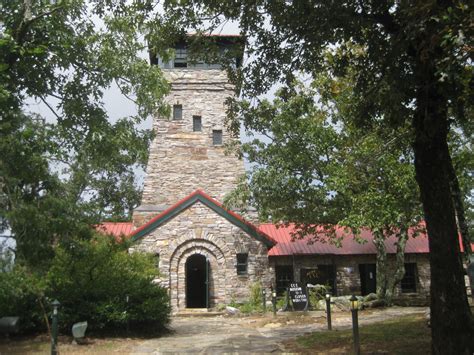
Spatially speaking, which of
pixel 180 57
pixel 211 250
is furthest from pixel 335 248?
pixel 180 57

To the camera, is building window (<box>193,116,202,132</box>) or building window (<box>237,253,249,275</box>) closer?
building window (<box>237,253,249,275</box>)

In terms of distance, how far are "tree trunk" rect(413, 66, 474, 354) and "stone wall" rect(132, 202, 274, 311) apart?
45.9 ft

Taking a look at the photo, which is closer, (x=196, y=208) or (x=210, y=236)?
(x=210, y=236)

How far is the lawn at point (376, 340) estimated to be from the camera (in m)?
9.34

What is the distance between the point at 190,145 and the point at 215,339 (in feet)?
48.9

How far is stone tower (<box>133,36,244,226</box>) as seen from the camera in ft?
82.1

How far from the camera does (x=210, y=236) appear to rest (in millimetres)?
21188

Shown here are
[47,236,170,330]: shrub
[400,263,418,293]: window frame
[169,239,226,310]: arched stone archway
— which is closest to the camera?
[47,236,170,330]: shrub

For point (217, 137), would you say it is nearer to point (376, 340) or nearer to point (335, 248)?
point (335, 248)

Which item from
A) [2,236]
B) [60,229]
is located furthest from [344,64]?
[2,236]

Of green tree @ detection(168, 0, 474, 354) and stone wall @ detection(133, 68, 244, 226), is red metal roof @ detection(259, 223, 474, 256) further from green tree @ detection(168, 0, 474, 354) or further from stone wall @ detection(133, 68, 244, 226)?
green tree @ detection(168, 0, 474, 354)

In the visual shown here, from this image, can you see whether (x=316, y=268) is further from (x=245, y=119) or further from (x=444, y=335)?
(x=444, y=335)

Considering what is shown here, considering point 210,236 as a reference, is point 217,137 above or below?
above

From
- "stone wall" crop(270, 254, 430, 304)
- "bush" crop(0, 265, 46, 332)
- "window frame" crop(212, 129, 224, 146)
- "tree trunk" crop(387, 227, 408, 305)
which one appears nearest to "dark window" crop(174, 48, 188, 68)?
"window frame" crop(212, 129, 224, 146)
